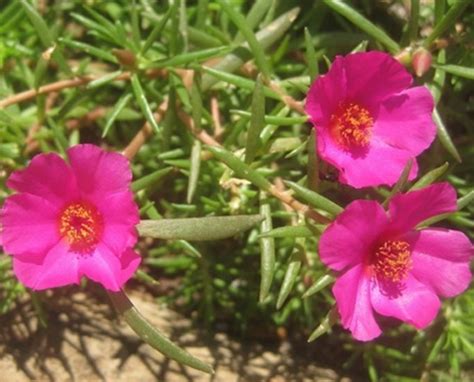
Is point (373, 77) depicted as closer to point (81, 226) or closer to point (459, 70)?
point (459, 70)

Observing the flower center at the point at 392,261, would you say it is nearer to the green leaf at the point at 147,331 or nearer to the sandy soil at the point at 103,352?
the green leaf at the point at 147,331

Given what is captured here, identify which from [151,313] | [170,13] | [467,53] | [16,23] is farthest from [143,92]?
[467,53]

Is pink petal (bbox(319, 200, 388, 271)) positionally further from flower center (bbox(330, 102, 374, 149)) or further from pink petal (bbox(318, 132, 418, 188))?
flower center (bbox(330, 102, 374, 149))

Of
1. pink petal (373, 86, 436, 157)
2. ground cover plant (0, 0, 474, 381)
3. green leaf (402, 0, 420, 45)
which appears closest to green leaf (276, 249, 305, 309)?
ground cover plant (0, 0, 474, 381)

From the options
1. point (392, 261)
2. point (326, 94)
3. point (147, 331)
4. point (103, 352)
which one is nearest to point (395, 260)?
point (392, 261)

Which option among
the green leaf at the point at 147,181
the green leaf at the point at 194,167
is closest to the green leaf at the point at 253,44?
the green leaf at the point at 194,167

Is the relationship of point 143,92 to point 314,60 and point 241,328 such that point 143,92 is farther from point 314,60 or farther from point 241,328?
point 241,328
